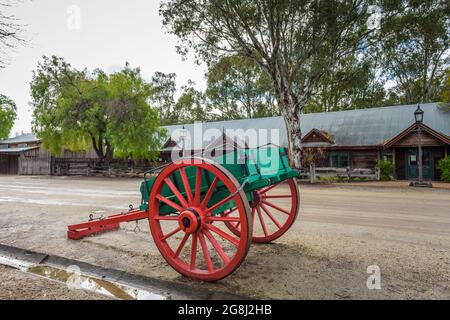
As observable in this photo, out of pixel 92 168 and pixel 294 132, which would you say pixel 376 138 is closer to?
pixel 294 132

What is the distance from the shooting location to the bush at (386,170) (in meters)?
19.7

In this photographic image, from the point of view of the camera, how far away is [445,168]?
18297 millimetres

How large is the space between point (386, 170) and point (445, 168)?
3200mm

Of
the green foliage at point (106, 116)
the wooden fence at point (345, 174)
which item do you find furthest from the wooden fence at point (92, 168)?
the wooden fence at point (345, 174)

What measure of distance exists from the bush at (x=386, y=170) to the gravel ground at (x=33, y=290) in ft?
67.1

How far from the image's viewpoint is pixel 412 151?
20.5 meters

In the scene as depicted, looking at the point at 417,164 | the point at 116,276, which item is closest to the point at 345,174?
the point at 417,164

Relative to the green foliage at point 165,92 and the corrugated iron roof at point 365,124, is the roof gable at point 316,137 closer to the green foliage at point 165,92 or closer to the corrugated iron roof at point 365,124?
the corrugated iron roof at point 365,124

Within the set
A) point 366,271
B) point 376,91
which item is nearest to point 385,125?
point 376,91

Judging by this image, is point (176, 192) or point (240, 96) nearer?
point (176, 192)

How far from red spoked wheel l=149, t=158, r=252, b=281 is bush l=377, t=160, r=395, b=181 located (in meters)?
19.1

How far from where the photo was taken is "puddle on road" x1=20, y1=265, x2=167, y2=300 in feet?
10.1
